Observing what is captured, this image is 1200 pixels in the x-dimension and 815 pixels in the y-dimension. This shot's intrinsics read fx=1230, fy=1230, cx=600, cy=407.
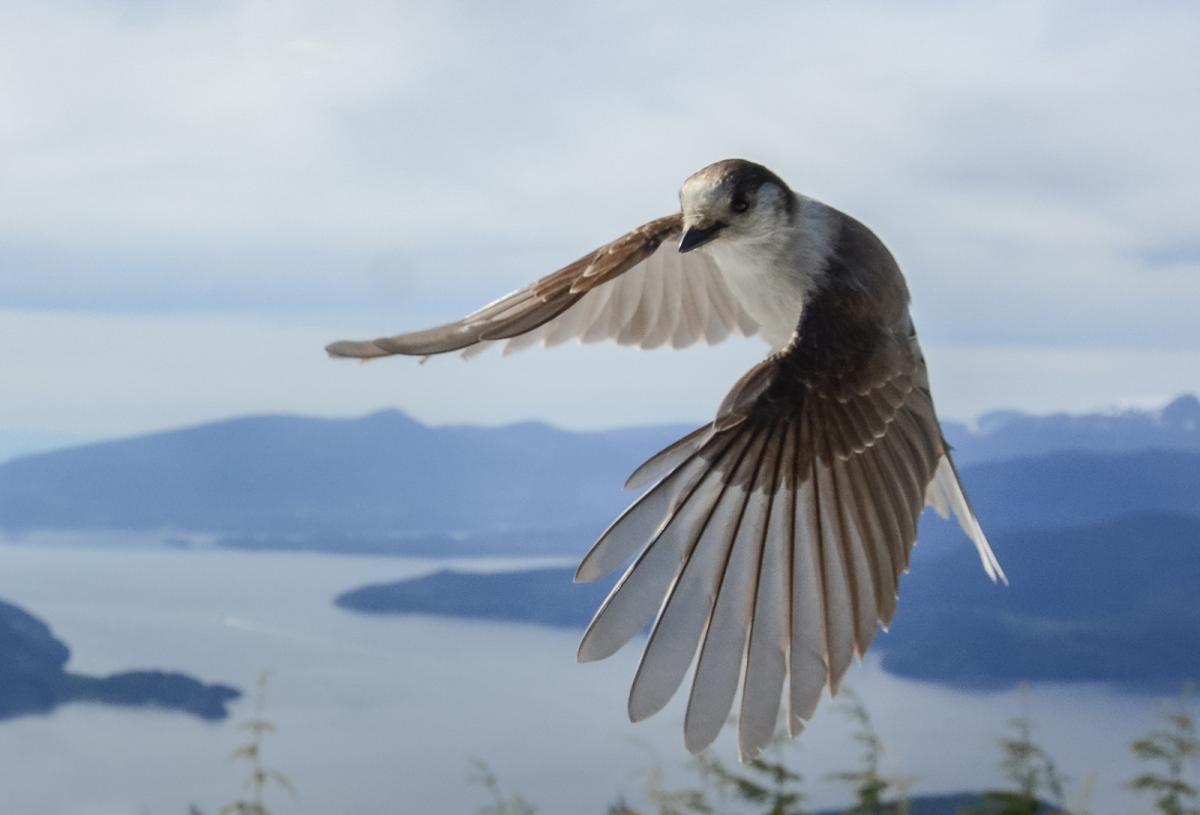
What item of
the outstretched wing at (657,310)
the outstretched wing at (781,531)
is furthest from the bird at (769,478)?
the outstretched wing at (657,310)

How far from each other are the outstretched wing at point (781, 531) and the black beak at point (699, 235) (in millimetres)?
81

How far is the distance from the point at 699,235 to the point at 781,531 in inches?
8.1

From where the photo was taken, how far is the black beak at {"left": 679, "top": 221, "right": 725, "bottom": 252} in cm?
81

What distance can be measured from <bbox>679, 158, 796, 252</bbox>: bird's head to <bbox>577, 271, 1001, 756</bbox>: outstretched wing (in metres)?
0.07

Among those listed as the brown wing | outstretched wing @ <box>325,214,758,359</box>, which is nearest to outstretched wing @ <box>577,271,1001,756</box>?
the brown wing

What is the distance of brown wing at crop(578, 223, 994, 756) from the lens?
75 cm

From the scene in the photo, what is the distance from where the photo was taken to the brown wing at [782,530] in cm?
75

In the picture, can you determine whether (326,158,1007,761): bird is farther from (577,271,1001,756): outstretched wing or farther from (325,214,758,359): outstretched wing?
(325,214,758,359): outstretched wing

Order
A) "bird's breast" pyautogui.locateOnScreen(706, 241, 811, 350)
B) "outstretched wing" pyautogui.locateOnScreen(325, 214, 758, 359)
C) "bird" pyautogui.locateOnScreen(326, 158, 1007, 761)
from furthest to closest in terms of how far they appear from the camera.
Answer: "outstretched wing" pyautogui.locateOnScreen(325, 214, 758, 359)
"bird's breast" pyautogui.locateOnScreen(706, 241, 811, 350)
"bird" pyautogui.locateOnScreen(326, 158, 1007, 761)

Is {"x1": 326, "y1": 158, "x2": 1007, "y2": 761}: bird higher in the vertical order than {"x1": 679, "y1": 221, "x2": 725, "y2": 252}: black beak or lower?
lower

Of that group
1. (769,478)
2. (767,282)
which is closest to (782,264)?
(767,282)

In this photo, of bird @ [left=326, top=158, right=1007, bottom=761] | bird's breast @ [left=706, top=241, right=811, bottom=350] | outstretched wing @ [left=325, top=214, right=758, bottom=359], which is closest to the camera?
bird @ [left=326, top=158, right=1007, bottom=761]

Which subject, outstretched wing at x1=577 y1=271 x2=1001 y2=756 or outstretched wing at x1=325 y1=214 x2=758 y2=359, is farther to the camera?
outstretched wing at x1=325 y1=214 x2=758 y2=359

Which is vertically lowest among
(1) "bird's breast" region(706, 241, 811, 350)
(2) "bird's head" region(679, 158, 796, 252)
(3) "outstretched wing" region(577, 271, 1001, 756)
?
(3) "outstretched wing" region(577, 271, 1001, 756)
